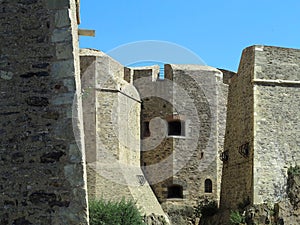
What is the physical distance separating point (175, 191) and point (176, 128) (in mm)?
2790

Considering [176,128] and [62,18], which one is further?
[176,128]

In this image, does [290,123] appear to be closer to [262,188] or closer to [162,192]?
[262,188]

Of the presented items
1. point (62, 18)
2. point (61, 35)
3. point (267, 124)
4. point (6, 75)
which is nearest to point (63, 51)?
point (61, 35)

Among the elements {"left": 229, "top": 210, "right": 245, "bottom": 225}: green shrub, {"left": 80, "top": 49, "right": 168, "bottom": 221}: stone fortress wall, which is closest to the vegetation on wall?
{"left": 80, "top": 49, "right": 168, "bottom": 221}: stone fortress wall

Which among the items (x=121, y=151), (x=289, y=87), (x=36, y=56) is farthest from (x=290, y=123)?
(x=36, y=56)

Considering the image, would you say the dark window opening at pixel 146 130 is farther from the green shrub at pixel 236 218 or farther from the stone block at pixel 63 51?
the stone block at pixel 63 51

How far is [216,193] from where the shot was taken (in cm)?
2644

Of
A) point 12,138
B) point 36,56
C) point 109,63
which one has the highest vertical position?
point 109,63

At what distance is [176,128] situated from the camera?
27.3 m

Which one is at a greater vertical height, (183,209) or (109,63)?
(109,63)

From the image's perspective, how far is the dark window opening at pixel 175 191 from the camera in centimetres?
2654

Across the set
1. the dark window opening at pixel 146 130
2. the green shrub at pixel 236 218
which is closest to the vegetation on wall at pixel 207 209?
the green shrub at pixel 236 218

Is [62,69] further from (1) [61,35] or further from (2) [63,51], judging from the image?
(1) [61,35]

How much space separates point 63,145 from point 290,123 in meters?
15.0
